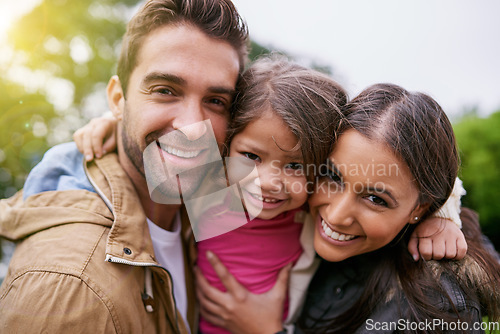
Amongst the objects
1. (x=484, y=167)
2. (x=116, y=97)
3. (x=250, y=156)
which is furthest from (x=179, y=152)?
(x=484, y=167)

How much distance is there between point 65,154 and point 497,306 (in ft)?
9.76

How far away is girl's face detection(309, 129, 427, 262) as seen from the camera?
204cm

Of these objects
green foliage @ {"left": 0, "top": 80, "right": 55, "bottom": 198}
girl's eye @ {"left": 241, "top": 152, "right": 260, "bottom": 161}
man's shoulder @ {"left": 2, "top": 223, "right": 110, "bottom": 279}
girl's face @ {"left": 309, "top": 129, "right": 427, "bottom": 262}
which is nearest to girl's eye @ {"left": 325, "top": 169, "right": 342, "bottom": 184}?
girl's face @ {"left": 309, "top": 129, "right": 427, "bottom": 262}

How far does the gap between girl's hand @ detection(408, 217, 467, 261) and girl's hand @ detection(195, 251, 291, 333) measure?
94cm

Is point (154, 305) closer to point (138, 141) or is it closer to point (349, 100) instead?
point (138, 141)

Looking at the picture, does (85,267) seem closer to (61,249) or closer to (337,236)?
(61,249)

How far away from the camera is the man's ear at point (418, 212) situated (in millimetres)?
2245

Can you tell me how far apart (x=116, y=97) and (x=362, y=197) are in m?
1.90

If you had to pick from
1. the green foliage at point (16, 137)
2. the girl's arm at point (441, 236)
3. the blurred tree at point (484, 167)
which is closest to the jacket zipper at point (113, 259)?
the girl's arm at point (441, 236)

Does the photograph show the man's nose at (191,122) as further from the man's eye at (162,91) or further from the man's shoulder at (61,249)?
the man's shoulder at (61,249)

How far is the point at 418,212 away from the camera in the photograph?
228cm

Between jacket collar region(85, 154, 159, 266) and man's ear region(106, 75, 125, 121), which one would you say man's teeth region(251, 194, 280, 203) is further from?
man's ear region(106, 75, 125, 121)

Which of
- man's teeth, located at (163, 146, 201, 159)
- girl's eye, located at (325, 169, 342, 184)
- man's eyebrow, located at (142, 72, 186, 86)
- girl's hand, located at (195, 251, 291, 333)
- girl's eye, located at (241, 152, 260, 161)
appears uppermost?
man's eyebrow, located at (142, 72, 186, 86)

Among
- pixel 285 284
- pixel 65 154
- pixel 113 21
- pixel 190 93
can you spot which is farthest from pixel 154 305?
pixel 113 21
